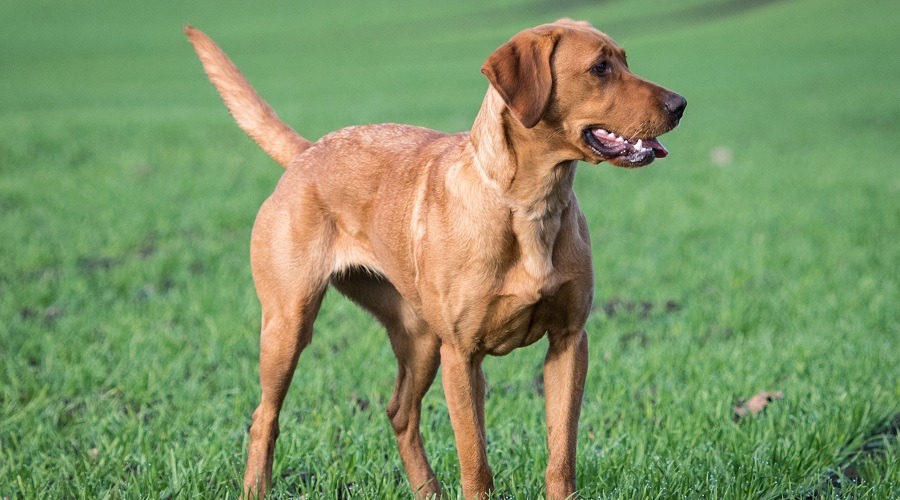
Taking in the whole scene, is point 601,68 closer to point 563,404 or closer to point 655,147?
point 655,147

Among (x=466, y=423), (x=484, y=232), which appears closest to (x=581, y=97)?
(x=484, y=232)

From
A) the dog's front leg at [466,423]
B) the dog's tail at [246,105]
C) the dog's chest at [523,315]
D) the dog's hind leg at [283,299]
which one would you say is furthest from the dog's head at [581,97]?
the dog's tail at [246,105]

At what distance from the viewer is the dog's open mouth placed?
139 inches

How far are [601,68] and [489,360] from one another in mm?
3167

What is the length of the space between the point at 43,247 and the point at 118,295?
1601 mm

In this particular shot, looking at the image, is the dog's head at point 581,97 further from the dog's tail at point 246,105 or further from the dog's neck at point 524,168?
the dog's tail at point 246,105

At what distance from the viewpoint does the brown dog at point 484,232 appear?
141 inches

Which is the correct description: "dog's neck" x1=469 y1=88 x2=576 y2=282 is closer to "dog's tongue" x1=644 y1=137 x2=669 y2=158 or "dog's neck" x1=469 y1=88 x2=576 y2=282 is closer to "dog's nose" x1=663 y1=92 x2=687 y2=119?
"dog's tongue" x1=644 y1=137 x2=669 y2=158

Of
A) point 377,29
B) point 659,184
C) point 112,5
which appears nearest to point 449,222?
point 659,184

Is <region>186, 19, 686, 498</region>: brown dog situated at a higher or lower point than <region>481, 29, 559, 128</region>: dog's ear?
lower

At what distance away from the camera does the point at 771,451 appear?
14.4 feet

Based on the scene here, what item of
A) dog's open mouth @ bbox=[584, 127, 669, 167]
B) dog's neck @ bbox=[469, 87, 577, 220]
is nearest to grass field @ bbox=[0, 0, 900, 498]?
dog's neck @ bbox=[469, 87, 577, 220]

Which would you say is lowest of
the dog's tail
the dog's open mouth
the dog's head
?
the dog's tail

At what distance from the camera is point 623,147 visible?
357 centimetres
